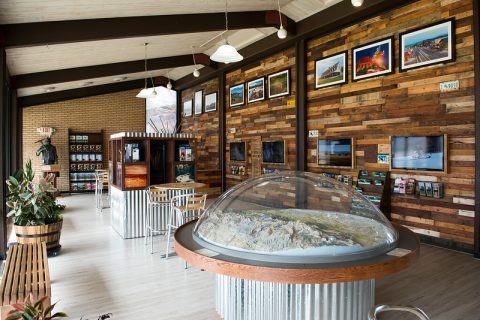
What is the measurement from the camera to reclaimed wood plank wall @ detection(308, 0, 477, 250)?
5.02 m

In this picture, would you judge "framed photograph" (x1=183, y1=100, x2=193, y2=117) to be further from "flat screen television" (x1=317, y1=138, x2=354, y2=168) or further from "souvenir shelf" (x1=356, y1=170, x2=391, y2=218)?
"souvenir shelf" (x1=356, y1=170, x2=391, y2=218)

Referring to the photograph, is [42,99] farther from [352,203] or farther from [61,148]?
[352,203]

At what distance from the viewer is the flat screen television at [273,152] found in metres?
8.39

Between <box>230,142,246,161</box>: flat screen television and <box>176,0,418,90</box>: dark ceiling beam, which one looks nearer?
<box>176,0,418,90</box>: dark ceiling beam

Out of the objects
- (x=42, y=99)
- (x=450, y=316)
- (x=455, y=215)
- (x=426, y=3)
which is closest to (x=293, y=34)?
(x=426, y=3)

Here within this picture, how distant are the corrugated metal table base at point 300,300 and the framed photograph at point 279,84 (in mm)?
6270

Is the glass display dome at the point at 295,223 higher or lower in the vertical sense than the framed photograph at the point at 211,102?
lower

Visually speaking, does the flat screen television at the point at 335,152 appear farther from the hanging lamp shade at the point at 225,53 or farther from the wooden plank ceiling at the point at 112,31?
the hanging lamp shade at the point at 225,53

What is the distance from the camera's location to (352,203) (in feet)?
9.78

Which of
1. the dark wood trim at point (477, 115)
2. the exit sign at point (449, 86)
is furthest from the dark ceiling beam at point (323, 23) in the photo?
the exit sign at point (449, 86)

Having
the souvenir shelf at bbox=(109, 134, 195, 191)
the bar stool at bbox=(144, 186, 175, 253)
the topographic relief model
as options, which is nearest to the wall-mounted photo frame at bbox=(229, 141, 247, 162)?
the souvenir shelf at bbox=(109, 134, 195, 191)

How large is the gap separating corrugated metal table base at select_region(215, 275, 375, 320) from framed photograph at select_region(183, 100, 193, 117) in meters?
11.0

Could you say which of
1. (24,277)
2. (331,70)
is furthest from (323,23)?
(24,277)

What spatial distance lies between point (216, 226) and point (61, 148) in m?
12.0
